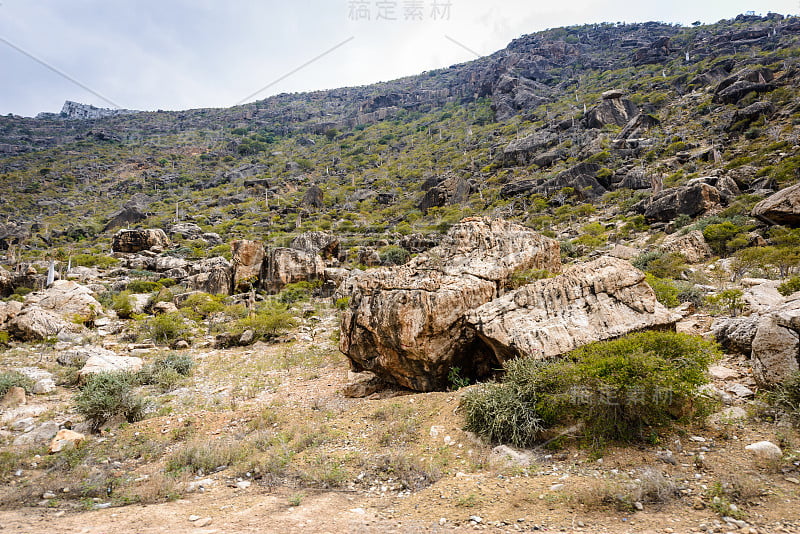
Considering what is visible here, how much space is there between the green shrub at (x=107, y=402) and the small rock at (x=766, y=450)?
11600 millimetres

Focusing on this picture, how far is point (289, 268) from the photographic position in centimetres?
2881

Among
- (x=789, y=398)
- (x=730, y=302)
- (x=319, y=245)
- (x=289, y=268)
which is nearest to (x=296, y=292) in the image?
(x=289, y=268)

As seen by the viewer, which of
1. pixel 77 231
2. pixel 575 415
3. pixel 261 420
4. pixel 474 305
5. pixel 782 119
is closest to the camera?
pixel 575 415

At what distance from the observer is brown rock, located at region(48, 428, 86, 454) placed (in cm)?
696

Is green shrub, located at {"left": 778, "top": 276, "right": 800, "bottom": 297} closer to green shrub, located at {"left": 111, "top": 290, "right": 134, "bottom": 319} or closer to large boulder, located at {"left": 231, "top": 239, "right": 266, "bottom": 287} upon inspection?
large boulder, located at {"left": 231, "top": 239, "right": 266, "bottom": 287}

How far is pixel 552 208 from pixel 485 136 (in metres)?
40.7

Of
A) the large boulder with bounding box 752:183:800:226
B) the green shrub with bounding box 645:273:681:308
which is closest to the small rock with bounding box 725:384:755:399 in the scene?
the green shrub with bounding box 645:273:681:308

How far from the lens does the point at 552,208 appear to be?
38.2 m

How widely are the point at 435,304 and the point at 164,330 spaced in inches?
645

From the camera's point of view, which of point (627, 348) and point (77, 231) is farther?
point (77, 231)

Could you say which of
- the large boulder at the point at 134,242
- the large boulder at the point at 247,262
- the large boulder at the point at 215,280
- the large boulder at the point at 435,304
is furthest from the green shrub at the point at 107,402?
the large boulder at the point at 134,242

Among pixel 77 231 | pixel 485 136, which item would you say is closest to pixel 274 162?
pixel 77 231

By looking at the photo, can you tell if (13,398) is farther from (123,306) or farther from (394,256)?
(394,256)

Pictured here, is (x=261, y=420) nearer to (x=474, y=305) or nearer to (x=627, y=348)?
(x=474, y=305)
